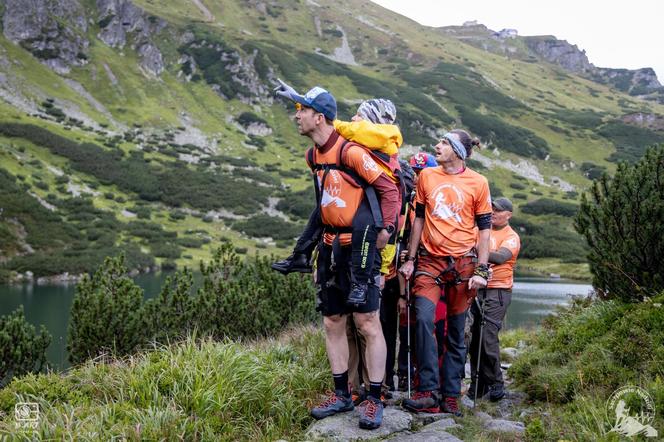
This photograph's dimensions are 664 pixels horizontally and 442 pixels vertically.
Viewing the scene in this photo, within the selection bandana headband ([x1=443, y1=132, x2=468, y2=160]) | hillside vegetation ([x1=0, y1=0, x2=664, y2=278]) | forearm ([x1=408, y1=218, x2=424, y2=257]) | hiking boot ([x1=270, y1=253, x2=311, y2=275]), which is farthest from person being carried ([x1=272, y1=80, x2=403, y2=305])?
hillside vegetation ([x1=0, y1=0, x2=664, y2=278])

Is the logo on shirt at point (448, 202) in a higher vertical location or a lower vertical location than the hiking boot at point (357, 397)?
higher

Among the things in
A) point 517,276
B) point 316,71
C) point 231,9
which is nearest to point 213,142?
point 316,71

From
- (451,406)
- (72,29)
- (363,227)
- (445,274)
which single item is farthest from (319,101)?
(72,29)

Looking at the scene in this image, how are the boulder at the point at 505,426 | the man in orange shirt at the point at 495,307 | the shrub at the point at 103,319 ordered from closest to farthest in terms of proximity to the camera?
the boulder at the point at 505,426 < the man in orange shirt at the point at 495,307 < the shrub at the point at 103,319

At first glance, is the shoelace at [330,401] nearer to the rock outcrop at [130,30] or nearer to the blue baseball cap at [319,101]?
the blue baseball cap at [319,101]

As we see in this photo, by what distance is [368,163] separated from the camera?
4137 mm

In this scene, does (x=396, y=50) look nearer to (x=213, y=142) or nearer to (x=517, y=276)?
(x=213, y=142)

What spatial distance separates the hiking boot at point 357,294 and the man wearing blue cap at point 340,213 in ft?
0.57

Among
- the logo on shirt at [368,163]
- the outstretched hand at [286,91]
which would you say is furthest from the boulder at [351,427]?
the outstretched hand at [286,91]

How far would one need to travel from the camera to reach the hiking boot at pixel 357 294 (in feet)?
12.9

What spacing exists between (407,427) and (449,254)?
1556mm

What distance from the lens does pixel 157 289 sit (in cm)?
3500

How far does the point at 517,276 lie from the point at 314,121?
191ft

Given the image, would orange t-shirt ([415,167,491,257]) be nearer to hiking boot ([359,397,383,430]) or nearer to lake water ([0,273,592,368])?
hiking boot ([359,397,383,430])
